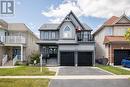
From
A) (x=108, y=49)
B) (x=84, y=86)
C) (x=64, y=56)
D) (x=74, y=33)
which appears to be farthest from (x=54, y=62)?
(x=84, y=86)

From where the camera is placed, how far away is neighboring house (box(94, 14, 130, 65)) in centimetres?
3756

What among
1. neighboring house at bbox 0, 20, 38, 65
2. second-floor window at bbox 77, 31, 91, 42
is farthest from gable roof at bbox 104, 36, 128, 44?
neighboring house at bbox 0, 20, 38, 65

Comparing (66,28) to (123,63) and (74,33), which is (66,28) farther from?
(123,63)

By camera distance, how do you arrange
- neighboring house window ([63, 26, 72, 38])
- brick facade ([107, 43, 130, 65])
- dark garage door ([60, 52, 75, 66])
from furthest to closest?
neighboring house window ([63, 26, 72, 38]) → dark garage door ([60, 52, 75, 66]) → brick facade ([107, 43, 130, 65])

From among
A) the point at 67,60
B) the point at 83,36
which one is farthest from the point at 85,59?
the point at 83,36

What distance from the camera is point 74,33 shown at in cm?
3984

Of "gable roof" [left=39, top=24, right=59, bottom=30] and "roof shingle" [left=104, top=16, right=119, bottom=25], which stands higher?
"roof shingle" [left=104, top=16, right=119, bottom=25]

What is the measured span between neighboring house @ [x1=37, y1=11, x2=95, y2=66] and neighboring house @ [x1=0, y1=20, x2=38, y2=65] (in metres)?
2.83

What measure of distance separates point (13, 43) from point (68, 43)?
797cm

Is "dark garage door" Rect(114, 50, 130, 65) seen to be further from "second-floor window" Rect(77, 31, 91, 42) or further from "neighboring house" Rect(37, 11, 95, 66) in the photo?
"second-floor window" Rect(77, 31, 91, 42)

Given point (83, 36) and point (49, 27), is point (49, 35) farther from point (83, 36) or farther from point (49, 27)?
point (83, 36)

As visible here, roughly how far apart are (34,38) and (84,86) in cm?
3583

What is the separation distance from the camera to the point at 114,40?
1496 inches

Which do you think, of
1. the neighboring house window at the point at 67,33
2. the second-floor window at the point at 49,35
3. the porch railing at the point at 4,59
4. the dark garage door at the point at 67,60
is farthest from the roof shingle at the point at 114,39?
the porch railing at the point at 4,59
